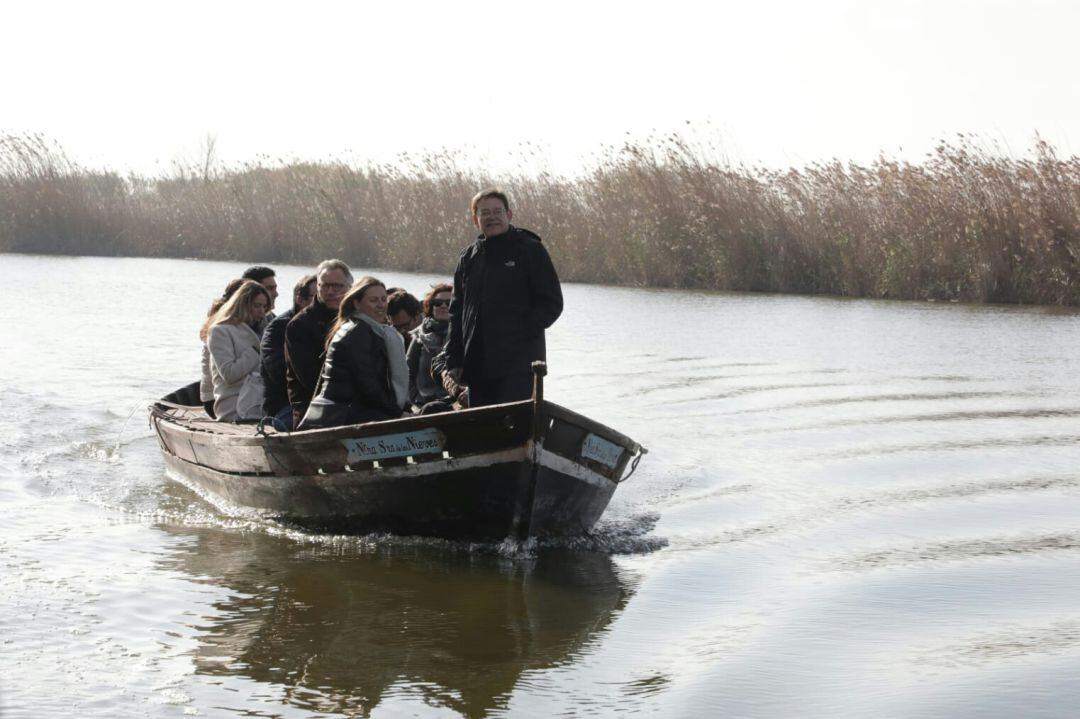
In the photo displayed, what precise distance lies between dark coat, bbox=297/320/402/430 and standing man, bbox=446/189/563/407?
516 mm

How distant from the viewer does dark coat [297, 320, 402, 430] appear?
775 cm

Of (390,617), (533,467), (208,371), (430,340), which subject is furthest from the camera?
(208,371)

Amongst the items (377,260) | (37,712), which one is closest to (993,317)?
(377,260)

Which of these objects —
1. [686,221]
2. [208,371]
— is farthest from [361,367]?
[686,221]

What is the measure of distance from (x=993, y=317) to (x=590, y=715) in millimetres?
16930

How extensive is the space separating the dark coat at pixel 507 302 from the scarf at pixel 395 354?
39 cm

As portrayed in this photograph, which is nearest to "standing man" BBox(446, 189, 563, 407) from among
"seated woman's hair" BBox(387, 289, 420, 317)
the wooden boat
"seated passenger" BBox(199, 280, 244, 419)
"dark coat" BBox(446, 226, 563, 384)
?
"dark coat" BBox(446, 226, 563, 384)

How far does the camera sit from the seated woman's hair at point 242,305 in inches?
378

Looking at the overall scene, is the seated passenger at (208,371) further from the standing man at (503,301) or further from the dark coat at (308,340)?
the standing man at (503,301)

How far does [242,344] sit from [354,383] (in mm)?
2005

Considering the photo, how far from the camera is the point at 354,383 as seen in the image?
26.1 feet

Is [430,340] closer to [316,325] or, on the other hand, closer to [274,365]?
[274,365]

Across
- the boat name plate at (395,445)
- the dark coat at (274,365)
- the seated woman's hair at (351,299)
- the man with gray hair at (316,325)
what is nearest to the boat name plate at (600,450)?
the boat name plate at (395,445)

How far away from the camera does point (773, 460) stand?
34.2ft
